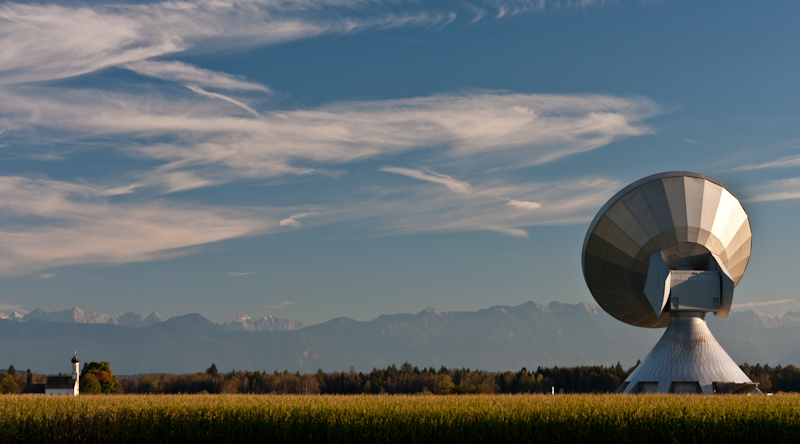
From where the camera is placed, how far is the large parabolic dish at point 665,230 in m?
43.6

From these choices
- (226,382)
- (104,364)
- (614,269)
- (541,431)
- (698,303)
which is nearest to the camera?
(541,431)

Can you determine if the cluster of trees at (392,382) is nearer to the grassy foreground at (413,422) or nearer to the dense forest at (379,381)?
the dense forest at (379,381)

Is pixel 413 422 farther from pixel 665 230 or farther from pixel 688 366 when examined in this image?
pixel 665 230

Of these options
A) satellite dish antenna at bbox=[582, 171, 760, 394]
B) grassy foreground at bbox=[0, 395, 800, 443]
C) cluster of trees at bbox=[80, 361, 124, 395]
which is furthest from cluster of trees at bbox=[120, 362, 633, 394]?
grassy foreground at bbox=[0, 395, 800, 443]

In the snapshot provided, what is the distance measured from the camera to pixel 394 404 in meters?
27.5

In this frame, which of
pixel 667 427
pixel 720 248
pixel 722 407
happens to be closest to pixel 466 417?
pixel 667 427

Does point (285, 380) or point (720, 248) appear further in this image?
point (285, 380)

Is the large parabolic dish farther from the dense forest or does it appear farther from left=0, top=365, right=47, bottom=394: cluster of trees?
left=0, top=365, right=47, bottom=394: cluster of trees

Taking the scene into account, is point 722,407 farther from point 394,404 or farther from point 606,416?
point 394,404

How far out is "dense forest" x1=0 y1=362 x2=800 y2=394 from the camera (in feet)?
413

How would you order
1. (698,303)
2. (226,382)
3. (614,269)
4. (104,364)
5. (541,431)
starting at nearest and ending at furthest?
(541,431) → (698,303) → (614,269) → (104,364) → (226,382)

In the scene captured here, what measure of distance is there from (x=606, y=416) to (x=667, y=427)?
2231mm

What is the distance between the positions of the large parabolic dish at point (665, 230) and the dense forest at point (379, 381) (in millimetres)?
73530

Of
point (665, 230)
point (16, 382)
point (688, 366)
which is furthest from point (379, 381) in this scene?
point (665, 230)
